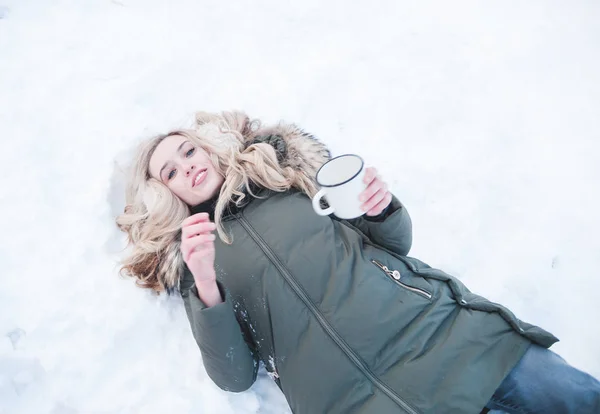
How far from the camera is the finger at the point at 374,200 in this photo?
155cm

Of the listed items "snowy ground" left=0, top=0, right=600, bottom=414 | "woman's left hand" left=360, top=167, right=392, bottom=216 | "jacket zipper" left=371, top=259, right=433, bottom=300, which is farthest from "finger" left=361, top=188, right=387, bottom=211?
"snowy ground" left=0, top=0, right=600, bottom=414

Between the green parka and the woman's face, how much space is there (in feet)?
0.72

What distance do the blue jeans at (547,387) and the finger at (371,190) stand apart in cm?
97

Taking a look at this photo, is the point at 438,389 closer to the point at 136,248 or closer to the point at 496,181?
the point at 136,248

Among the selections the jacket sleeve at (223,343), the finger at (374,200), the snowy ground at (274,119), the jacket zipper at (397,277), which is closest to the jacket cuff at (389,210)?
the jacket zipper at (397,277)

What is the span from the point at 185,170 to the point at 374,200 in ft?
3.35

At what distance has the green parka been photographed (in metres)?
1.65

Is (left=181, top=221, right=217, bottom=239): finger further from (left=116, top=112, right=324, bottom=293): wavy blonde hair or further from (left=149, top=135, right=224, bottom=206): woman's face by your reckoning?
(left=149, top=135, right=224, bottom=206): woman's face

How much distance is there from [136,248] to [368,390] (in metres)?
1.33

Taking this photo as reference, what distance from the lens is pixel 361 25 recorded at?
3598 mm

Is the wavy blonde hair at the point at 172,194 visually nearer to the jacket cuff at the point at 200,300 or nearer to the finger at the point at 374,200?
the jacket cuff at the point at 200,300

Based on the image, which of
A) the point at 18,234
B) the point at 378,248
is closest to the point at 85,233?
the point at 18,234

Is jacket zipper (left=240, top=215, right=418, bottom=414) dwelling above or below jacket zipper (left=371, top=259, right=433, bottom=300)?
below

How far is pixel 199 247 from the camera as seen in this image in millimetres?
1456
